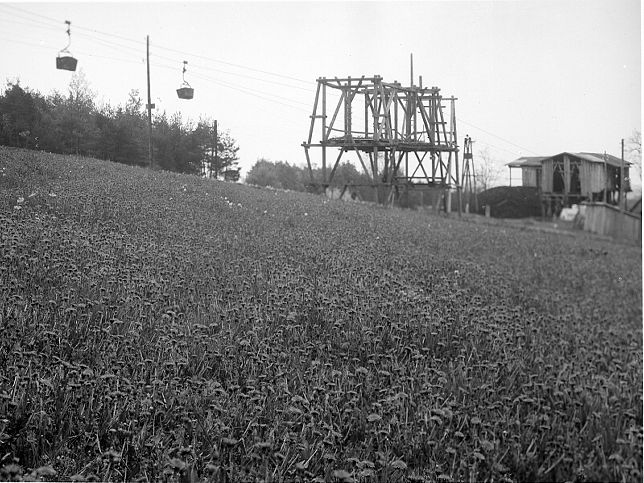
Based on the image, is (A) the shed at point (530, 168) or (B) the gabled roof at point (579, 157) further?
(A) the shed at point (530, 168)

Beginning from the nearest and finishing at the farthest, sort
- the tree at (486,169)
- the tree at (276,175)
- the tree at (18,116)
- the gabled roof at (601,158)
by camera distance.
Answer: the gabled roof at (601,158)
the tree at (18,116)
the tree at (486,169)
the tree at (276,175)

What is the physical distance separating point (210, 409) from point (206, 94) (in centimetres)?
216

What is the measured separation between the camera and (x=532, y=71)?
3.71 meters

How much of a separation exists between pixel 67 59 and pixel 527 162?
9.29ft

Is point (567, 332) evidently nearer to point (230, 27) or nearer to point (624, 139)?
point (624, 139)

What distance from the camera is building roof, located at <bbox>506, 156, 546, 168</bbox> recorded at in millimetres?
3738

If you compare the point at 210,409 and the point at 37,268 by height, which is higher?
the point at 37,268

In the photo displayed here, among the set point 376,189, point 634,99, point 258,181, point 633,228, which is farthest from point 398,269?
point 634,99

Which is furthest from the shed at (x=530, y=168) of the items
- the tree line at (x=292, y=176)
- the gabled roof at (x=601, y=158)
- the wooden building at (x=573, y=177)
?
the tree line at (x=292, y=176)

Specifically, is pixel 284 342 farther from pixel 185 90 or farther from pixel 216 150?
pixel 185 90

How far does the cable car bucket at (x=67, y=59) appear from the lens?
3811 mm

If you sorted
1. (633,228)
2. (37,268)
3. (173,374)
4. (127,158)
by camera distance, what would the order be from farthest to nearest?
(127,158) → (633,228) → (37,268) → (173,374)

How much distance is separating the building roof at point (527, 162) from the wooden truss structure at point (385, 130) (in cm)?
35

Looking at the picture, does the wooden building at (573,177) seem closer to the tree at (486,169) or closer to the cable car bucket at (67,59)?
the tree at (486,169)
